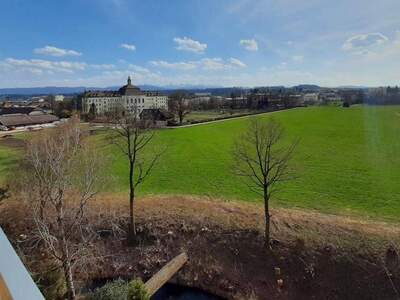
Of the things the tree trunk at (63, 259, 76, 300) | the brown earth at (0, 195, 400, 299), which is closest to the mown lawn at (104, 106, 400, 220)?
the brown earth at (0, 195, 400, 299)

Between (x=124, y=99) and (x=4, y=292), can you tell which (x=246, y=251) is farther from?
(x=124, y=99)

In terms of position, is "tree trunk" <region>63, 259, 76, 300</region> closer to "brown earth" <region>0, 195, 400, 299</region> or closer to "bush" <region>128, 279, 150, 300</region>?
"bush" <region>128, 279, 150, 300</region>

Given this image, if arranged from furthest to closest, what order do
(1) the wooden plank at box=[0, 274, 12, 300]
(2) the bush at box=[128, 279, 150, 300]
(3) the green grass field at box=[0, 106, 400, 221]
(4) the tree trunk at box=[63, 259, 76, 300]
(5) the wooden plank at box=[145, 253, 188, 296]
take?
(3) the green grass field at box=[0, 106, 400, 221] < (5) the wooden plank at box=[145, 253, 188, 296] < (2) the bush at box=[128, 279, 150, 300] < (4) the tree trunk at box=[63, 259, 76, 300] < (1) the wooden plank at box=[0, 274, 12, 300]

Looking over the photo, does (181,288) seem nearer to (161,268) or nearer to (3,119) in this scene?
(161,268)

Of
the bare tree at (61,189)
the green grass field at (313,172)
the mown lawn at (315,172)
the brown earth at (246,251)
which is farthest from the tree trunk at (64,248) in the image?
the mown lawn at (315,172)

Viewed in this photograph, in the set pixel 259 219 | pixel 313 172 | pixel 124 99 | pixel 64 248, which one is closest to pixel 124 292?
pixel 64 248

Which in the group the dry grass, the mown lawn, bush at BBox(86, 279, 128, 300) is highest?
the mown lawn

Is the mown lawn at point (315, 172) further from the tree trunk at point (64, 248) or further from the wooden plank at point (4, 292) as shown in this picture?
the wooden plank at point (4, 292)
